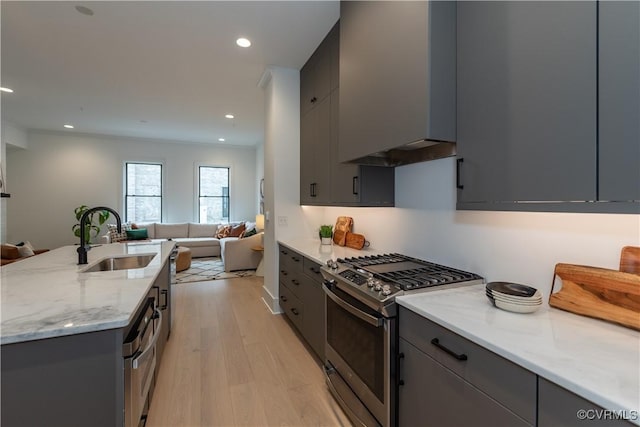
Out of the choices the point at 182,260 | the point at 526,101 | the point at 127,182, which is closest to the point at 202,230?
the point at 182,260

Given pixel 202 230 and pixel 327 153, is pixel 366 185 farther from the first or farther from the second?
pixel 202 230

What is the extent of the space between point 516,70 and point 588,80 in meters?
0.25

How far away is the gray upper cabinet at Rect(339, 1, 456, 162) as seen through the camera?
1.32 meters

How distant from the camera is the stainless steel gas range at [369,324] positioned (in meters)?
1.34

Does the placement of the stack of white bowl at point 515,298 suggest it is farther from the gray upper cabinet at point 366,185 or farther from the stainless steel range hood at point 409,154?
the gray upper cabinet at point 366,185

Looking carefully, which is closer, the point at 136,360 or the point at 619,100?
the point at 619,100

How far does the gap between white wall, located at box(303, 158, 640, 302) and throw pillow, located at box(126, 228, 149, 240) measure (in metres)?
5.81

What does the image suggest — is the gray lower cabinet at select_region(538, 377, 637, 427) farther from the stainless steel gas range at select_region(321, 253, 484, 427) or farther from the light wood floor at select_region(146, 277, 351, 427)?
the light wood floor at select_region(146, 277, 351, 427)

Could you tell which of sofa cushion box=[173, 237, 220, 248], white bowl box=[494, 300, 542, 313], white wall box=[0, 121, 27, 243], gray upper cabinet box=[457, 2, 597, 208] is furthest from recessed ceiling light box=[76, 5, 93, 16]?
white wall box=[0, 121, 27, 243]

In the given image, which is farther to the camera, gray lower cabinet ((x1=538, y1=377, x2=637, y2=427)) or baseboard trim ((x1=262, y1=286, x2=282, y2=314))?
baseboard trim ((x1=262, y1=286, x2=282, y2=314))

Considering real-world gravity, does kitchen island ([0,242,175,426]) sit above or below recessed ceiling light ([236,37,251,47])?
below

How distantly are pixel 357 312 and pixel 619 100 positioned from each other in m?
1.29

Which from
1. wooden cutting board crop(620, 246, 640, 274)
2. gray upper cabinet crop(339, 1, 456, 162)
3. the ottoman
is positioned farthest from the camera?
the ottoman

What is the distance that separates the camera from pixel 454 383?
1.05 metres
